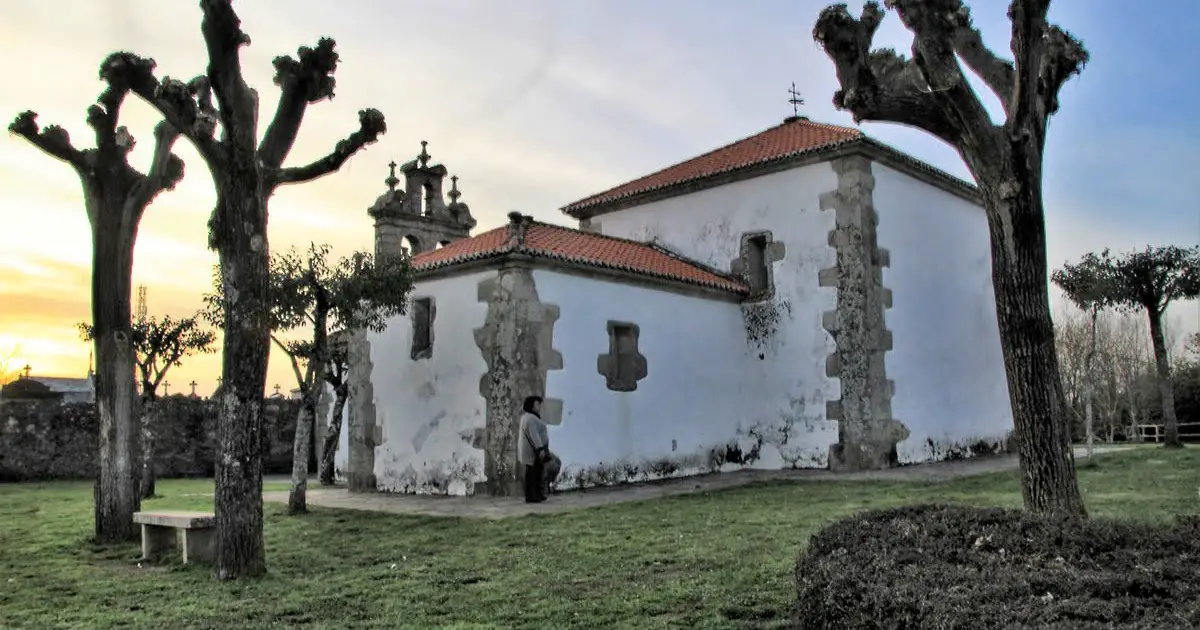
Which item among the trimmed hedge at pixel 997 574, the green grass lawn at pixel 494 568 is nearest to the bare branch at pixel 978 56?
the trimmed hedge at pixel 997 574

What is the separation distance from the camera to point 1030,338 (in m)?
6.13

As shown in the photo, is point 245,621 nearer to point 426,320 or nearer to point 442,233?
point 426,320

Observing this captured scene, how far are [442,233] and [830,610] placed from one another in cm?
1497

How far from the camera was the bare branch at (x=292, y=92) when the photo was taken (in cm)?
748

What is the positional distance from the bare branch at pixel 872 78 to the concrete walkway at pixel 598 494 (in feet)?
19.2

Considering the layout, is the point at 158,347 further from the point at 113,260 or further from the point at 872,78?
the point at 872,78

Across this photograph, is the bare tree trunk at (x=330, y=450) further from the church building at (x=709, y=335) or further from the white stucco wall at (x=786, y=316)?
the white stucco wall at (x=786, y=316)

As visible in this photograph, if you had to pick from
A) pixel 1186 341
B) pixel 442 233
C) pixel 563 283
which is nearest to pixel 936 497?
pixel 563 283

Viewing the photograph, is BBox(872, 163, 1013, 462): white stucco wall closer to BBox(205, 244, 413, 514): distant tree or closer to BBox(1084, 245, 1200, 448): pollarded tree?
BBox(1084, 245, 1200, 448): pollarded tree

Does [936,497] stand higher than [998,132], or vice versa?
[998,132]

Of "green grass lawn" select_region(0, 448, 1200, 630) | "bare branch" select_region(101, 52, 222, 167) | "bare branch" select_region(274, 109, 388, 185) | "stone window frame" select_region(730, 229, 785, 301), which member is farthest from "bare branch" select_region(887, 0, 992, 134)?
"stone window frame" select_region(730, 229, 785, 301)

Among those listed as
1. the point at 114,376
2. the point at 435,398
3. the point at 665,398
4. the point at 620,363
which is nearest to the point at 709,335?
the point at 665,398

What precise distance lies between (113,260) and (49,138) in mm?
1440

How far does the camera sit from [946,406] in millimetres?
15664
